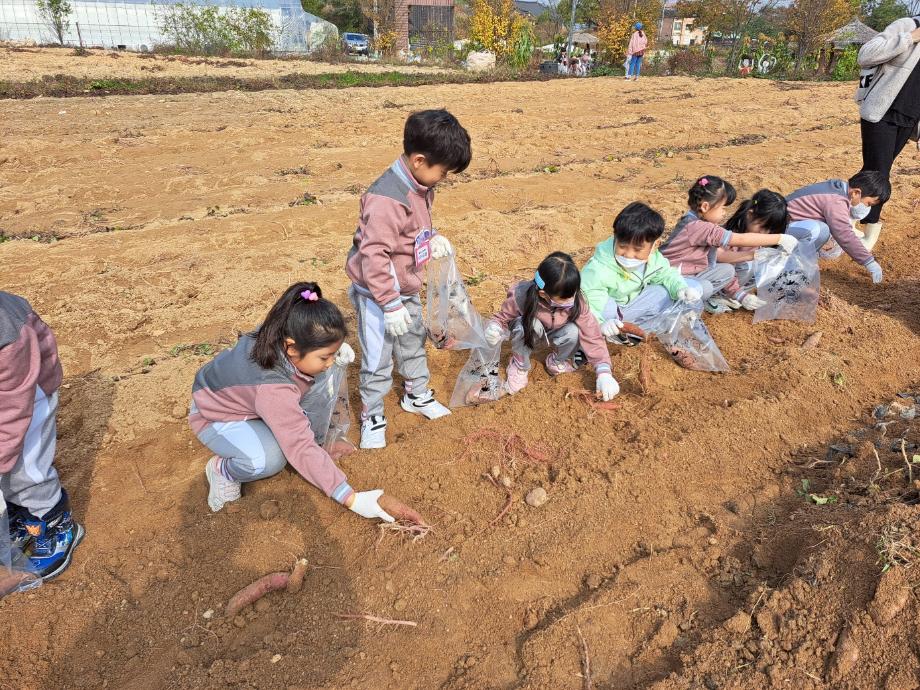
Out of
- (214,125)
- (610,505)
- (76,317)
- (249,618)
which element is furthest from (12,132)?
(610,505)

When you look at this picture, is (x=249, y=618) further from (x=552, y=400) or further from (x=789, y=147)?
(x=789, y=147)

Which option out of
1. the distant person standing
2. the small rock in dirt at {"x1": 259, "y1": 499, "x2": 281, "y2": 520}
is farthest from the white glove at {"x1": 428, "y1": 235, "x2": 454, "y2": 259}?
the distant person standing

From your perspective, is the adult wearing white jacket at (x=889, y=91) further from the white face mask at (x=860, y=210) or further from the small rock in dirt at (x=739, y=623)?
the small rock in dirt at (x=739, y=623)

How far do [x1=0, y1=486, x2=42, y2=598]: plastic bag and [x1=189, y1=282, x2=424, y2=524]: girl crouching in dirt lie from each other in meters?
0.69

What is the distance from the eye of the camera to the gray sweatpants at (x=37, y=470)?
7.56 feet

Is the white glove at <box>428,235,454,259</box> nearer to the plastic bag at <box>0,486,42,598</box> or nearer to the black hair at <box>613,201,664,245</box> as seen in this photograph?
the black hair at <box>613,201,664,245</box>

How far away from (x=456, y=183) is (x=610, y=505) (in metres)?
5.68

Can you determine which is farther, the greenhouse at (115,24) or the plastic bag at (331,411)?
the greenhouse at (115,24)

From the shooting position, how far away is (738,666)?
5.74 ft

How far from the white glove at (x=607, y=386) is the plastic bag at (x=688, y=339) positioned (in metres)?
0.68

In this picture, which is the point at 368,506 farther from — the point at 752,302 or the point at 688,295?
the point at 752,302

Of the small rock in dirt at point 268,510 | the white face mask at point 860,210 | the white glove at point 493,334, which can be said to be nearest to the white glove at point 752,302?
the white face mask at point 860,210

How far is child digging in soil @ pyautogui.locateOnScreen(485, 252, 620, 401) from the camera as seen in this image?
2.99 meters

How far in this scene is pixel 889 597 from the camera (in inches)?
67.1
